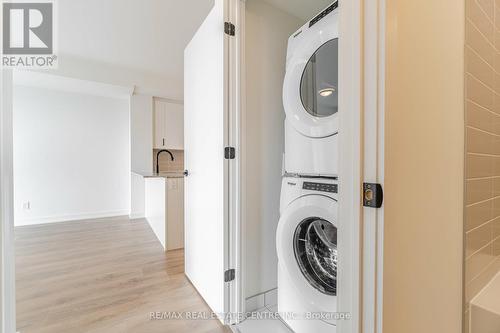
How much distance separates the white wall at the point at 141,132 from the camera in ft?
12.4

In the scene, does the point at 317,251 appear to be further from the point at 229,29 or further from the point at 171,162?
the point at 171,162

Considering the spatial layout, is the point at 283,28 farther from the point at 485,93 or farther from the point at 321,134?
the point at 485,93

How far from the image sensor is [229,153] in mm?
1355

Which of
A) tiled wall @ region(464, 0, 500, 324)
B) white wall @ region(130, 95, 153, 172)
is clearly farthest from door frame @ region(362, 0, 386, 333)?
white wall @ region(130, 95, 153, 172)

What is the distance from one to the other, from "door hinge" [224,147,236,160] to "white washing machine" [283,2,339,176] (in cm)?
33

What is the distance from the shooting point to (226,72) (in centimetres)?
134

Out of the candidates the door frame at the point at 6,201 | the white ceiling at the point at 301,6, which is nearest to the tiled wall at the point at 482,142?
the white ceiling at the point at 301,6

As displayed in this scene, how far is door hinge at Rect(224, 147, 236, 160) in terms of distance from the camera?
1.35 meters

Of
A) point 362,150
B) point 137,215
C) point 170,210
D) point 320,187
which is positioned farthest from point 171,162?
point 362,150

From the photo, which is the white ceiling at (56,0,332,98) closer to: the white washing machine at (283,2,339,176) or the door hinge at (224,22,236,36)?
the door hinge at (224,22,236,36)

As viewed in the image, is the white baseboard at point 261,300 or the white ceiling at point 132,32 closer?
the white baseboard at point 261,300

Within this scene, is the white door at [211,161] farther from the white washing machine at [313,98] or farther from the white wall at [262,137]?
Result: the white washing machine at [313,98]

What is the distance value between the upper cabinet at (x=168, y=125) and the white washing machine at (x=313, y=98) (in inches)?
132

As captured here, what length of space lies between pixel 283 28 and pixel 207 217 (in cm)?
145
